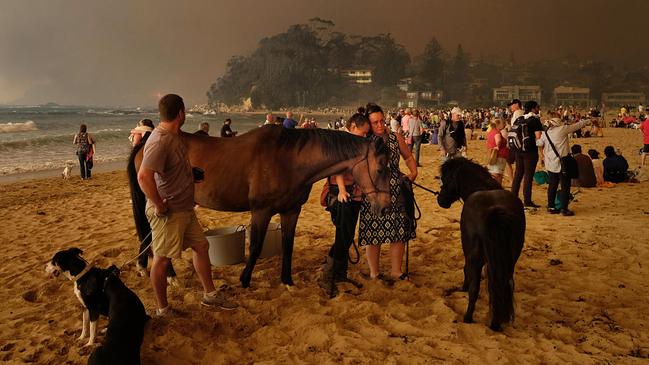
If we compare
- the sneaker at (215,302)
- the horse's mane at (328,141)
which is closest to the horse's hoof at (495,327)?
the horse's mane at (328,141)

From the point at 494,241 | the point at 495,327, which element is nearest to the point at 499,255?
the point at 494,241

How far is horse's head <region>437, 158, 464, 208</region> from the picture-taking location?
3971 mm

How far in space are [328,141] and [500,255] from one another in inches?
77.6

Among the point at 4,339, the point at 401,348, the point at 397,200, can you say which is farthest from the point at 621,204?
the point at 4,339

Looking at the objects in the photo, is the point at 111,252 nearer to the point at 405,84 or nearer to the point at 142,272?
the point at 142,272

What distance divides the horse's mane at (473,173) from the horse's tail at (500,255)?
0.49 m

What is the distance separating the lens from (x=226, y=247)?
16.6 feet

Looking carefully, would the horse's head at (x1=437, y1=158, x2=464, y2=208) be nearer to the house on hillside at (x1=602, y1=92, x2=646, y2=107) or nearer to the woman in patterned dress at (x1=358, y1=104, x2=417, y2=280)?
the woman in patterned dress at (x1=358, y1=104, x2=417, y2=280)

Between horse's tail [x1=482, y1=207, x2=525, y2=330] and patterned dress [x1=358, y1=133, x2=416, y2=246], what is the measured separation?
3.71ft

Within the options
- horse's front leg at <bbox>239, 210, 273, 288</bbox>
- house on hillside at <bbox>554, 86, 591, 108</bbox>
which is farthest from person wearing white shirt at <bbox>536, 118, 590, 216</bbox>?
house on hillside at <bbox>554, 86, 591, 108</bbox>

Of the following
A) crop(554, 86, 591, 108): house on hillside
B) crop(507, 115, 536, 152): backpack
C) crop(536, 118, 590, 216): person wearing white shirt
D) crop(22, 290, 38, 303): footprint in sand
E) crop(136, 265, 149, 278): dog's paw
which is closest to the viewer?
crop(22, 290, 38, 303): footprint in sand

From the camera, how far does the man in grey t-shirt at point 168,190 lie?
303 cm

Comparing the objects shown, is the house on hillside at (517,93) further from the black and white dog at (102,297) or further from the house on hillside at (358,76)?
the black and white dog at (102,297)

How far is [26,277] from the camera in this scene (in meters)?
4.78
